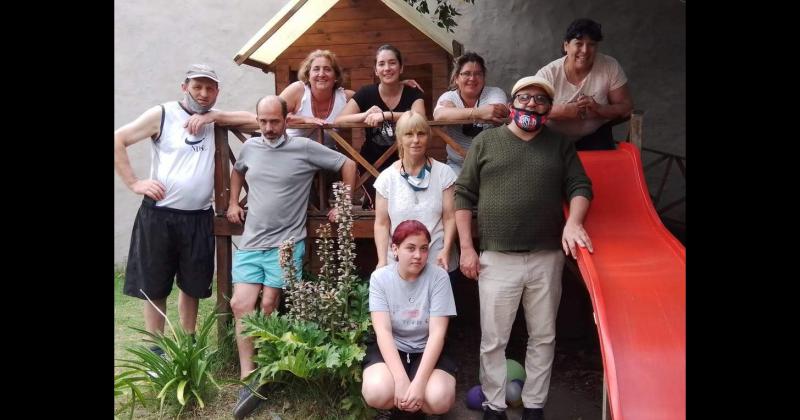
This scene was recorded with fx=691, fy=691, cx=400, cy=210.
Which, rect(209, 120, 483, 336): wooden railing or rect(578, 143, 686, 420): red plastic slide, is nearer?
rect(578, 143, 686, 420): red plastic slide

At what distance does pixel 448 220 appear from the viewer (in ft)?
14.6

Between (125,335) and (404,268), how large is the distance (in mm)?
4054

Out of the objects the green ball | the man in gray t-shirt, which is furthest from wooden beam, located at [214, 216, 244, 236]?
the green ball

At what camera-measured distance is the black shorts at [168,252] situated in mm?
4969

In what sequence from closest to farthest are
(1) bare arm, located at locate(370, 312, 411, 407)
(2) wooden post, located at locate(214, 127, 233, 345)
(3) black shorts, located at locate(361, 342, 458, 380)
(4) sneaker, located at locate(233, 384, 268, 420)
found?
(1) bare arm, located at locate(370, 312, 411, 407)
(3) black shorts, located at locate(361, 342, 458, 380)
(4) sneaker, located at locate(233, 384, 268, 420)
(2) wooden post, located at locate(214, 127, 233, 345)

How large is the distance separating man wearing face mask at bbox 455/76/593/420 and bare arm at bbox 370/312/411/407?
61cm

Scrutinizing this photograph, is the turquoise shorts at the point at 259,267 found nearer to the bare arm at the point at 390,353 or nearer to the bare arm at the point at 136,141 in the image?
the bare arm at the point at 136,141

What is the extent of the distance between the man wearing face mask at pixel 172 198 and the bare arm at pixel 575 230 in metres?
2.61

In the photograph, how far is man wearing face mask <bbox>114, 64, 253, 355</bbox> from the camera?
4.94 metres

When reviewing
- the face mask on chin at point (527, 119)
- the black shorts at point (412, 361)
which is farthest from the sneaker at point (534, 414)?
the face mask on chin at point (527, 119)

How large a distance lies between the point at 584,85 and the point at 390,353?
2.42 metres

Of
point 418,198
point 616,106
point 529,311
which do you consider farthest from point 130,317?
point 616,106

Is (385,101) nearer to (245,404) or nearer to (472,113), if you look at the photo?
(472,113)

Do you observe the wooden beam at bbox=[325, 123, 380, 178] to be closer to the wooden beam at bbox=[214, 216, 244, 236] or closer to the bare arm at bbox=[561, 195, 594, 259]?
the wooden beam at bbox=[214, 216, 244, 236]
